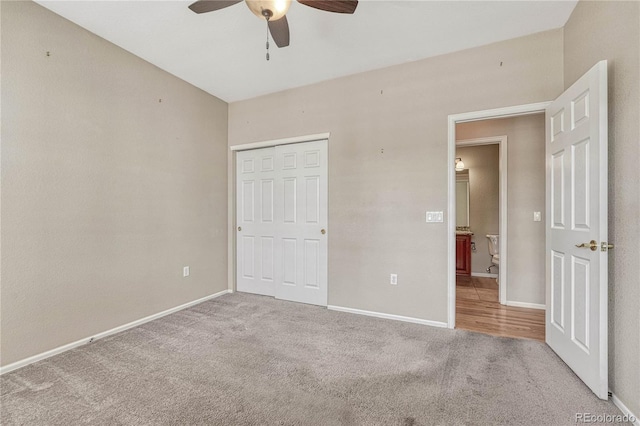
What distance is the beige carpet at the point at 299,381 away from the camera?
1574 millimetres

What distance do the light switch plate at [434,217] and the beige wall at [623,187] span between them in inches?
48.7

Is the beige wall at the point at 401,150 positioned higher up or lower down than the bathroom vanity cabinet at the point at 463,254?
higher up

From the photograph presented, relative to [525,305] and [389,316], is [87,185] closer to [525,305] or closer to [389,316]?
[389,316]

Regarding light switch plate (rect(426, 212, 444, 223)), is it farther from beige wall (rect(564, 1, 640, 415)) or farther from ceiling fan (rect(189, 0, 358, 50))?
ceiling fan (rect(189, 0, 358, 50))

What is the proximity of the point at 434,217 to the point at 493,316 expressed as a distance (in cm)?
143

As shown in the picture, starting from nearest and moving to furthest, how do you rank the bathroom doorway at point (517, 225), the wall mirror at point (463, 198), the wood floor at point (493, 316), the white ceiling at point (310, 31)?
the white ceiling at point (310, 31), the wood floor at point (493, 316), the bathroom doorway at point (517, 225), the wall mirror at point (463, 198)

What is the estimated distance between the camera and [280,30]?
1898 millimetres

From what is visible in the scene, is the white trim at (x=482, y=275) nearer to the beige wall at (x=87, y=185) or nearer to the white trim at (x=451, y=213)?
the white trim at (x=451, y=213)

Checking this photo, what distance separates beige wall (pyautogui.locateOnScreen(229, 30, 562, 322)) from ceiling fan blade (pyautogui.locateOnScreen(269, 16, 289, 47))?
145 cm

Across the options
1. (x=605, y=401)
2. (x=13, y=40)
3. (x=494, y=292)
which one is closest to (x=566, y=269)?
(x=605, y=401)

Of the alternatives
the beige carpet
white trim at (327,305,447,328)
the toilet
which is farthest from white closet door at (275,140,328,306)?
the toilet

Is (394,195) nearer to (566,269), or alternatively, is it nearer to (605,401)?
(566,269)

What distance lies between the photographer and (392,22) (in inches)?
93.0

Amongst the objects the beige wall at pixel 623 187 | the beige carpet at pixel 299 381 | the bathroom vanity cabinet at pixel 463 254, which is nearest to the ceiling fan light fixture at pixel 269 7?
the beige wall at pixel 623 187
